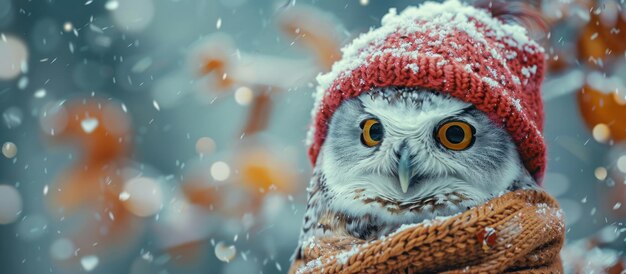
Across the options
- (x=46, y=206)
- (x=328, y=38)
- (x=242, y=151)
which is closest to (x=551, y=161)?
(x=328, y=38)

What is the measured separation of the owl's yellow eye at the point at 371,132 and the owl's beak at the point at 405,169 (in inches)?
2.5

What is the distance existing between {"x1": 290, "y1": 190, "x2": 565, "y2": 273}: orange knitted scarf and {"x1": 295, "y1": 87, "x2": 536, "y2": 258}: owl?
0.06 meters

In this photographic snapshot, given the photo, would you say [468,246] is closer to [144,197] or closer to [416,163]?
[416,163]

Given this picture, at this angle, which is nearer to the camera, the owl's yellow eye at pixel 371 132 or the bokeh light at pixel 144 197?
the owl's yellow eye at pixel 371 132

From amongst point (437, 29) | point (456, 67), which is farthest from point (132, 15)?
point (456, 67)

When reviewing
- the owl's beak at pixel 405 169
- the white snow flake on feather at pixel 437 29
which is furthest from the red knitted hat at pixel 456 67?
the owl's beak at pixel 405 169

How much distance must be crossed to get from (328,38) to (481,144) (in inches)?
53.8

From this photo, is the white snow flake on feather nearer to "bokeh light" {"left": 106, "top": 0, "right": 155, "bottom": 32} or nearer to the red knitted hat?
the red knitted hat

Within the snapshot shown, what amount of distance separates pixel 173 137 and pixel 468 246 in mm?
2364

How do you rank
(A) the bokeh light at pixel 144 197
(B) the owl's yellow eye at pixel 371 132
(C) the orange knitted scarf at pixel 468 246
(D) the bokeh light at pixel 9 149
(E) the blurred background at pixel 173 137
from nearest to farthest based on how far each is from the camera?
(C) the orange knitted scarf at pixel 468 246, (B) the owl's yellow eye at pixel 371 132, (E) the blurred background at pixel 173 137, (D) the bokeh light at pixel 9 149, (A) the bokeh light at pixel 144 197

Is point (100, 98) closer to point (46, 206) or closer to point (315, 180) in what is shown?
point (46, 206)

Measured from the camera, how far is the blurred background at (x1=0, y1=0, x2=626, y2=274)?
250cm

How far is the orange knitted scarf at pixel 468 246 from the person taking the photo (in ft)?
2.89

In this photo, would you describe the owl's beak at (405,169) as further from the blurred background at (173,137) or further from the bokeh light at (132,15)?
the bokeh light at (132,15)
